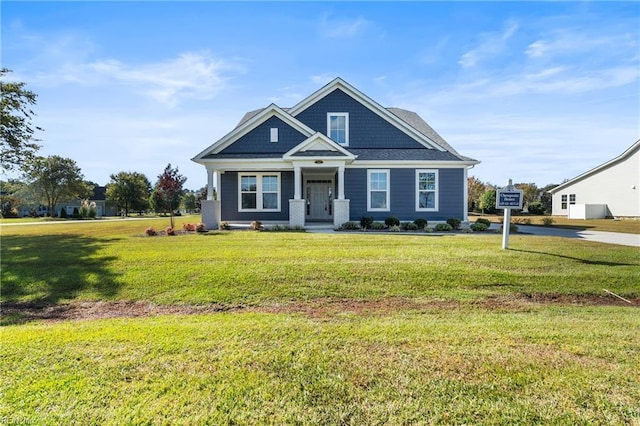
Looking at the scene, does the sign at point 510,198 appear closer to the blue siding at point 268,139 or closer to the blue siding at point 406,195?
the blue siding at point 406,195

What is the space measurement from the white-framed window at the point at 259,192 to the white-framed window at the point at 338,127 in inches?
163

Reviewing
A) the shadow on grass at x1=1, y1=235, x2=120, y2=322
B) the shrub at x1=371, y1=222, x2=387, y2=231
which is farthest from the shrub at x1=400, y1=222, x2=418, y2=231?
the shadow on grass at x1=1, y1=235, x2=120, y2=322

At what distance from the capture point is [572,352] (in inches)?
164

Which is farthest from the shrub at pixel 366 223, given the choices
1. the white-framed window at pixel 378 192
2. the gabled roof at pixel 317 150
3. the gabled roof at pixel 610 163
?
the gabled roof at pixel 610 163

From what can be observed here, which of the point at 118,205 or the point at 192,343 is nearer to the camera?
the point at 192,343

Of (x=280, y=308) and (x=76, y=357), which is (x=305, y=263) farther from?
(x=76, y=357)

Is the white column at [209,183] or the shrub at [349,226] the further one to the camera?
the white column at [209,183]

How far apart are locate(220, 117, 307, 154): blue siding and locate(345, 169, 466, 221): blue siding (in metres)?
3.55

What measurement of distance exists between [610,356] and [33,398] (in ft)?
20.7

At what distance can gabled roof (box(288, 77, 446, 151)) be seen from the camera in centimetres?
1919

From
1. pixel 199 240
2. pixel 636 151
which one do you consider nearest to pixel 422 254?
pixel 199 240

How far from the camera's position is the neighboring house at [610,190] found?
29.6 meters

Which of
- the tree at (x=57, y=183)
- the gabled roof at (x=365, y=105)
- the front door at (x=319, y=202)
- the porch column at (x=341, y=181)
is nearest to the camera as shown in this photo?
the porch column at (x=341, y=181)

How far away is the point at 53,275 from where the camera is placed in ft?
28.4
